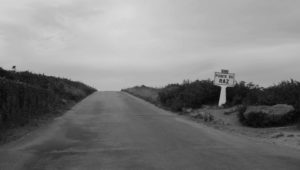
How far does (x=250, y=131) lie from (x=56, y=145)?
27.5 ft

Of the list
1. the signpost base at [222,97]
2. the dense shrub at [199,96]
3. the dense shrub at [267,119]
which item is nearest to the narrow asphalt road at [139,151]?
the dense shrub at [267,119]

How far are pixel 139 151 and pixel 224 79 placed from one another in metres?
15.4

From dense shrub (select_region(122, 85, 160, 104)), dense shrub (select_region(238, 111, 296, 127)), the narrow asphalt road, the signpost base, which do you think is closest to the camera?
the narrow asphalt road

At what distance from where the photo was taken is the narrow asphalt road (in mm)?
10492

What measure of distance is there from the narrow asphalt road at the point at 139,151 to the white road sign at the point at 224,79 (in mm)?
9187

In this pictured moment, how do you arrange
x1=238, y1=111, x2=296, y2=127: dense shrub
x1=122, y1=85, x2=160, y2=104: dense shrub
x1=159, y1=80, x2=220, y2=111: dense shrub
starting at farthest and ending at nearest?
x1=122, y1=85, x2=160, y2=104: dense shrub
x1=159, y1=80, x2=220, y2=111: dense shrub
x1=238, y1=111, x2=296, y2=127: dense shrub

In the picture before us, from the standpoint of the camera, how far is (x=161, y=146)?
43.8 feet

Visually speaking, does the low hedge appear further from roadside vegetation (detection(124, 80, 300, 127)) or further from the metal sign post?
the metal sign post

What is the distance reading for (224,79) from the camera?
88.9 ft

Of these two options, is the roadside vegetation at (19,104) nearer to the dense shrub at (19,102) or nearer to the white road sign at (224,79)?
the dense shrub at (19,102)

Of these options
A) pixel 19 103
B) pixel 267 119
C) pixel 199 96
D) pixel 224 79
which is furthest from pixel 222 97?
pixel 19 103

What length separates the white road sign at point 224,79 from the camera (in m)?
27.0

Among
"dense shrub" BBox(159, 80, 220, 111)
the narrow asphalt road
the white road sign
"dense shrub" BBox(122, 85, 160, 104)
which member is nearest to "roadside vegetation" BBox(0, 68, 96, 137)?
the narrow asphalt road

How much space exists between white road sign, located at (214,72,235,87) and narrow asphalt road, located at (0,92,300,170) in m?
9.19
